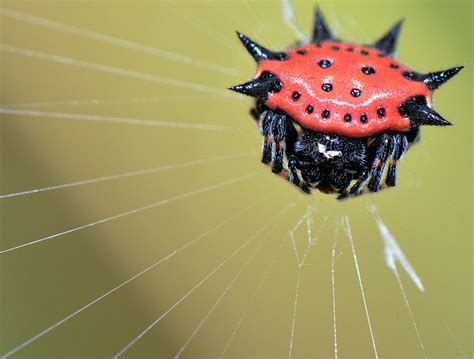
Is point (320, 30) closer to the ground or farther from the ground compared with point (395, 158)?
farther from the ground

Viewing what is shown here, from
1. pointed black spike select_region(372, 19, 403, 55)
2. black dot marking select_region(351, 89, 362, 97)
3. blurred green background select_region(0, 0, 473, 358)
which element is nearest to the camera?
black dot marking select_region(351, 89, 362, 97)

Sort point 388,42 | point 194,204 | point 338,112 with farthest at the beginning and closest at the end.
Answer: point 194,204 < point 388,42 < point 338,112

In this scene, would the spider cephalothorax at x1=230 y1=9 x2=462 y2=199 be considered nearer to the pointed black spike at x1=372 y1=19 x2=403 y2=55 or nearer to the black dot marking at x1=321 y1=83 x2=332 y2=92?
the black dot marking at x1=321 y1=83 x2=332 y2=92

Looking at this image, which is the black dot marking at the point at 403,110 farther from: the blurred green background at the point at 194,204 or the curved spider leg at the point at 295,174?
the blurred green background at the point at 194,204

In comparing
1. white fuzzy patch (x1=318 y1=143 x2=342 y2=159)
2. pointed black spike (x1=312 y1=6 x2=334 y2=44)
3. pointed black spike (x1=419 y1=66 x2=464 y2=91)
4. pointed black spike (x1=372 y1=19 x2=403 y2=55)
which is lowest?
white fuzzy patch (x1=318 y1=143 x2=342 y2=159)

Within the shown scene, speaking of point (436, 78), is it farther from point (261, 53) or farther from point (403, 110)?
point (261, 53)

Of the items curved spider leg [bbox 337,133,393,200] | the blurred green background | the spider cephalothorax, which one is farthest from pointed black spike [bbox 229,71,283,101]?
the blurred green background

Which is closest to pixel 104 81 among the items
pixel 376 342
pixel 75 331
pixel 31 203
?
pixel 31 203

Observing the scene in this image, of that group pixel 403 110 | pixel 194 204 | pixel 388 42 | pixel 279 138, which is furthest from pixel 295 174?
pixel 194 204
